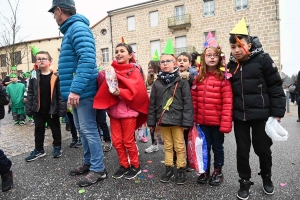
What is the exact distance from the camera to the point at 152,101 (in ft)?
9.11

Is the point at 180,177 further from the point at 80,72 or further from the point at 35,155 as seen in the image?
the point at 35,155

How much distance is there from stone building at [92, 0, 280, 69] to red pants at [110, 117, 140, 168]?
55.0 feet

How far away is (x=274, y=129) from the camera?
2168 millimetres

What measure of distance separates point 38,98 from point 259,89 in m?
3.32

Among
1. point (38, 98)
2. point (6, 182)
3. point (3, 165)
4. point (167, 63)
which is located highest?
point (167, 63)

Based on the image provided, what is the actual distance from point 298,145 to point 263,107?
2.64 metres

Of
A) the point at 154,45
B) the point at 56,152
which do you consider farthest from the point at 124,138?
the point at 154,45

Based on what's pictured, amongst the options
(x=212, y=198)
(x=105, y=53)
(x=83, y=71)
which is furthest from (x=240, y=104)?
(x=105, y=53)

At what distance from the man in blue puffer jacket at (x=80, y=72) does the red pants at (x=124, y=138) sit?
0.79 feet

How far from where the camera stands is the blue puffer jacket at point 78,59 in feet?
7.96

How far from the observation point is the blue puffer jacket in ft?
7.96

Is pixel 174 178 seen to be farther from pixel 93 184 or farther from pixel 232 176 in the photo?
pixel 93 184

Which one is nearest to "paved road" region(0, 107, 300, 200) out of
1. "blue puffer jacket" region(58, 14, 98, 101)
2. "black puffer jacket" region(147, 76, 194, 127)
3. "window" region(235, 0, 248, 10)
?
"black puffer jacket" region(147, 76, 194, 127)

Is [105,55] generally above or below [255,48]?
above
